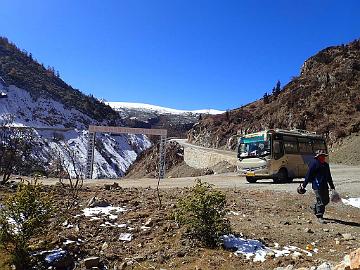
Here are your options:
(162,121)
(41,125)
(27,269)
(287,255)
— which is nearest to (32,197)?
(27,269)

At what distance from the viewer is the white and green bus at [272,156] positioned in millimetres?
21781

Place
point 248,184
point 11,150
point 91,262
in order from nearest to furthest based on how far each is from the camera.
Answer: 1. point 91,262
2. point 11,150
3. point 248,184

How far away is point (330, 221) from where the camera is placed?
10188 mm

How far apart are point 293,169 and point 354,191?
23.9 ft

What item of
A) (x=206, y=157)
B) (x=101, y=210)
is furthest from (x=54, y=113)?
(x=101, y=210)

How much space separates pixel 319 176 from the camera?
10328 mm

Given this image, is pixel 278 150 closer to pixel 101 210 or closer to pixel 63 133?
pixel 101 210

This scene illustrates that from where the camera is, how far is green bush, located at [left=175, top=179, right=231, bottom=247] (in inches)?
320

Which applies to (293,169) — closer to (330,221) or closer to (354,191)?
(354,191)

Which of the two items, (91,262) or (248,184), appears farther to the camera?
(248,184)

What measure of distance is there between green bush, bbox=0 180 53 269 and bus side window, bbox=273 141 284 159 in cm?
1608

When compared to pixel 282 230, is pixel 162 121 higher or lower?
higher

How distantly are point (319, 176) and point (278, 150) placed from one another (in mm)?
12085

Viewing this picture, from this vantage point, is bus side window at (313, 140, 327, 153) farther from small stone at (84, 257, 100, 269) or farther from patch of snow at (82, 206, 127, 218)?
small stone at (84, 257, 100, 269)
